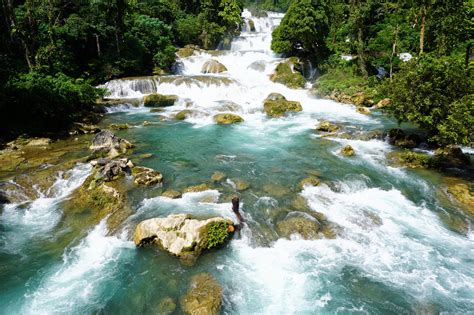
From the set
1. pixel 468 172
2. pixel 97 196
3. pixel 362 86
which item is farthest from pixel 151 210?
pixel 362 86

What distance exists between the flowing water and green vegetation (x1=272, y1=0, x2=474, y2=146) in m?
2.83

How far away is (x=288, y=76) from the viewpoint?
1373 inches

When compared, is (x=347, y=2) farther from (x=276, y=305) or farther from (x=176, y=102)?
(x=276, y=305)

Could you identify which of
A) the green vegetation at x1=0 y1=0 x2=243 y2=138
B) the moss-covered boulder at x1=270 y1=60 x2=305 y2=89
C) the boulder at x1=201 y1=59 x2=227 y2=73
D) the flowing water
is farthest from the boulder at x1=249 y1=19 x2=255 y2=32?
the flowing water

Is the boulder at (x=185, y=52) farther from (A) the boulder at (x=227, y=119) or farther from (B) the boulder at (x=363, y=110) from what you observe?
(B) the boulder at (x=363, y=110)

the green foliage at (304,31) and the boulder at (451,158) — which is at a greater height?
the green foliage at (304,31)

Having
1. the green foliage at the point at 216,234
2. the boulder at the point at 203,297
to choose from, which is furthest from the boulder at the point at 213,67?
the boulder at the point at 203,297

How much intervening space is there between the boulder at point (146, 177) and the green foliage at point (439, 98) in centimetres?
1167

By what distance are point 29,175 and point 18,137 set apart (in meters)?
6.41

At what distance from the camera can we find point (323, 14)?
37375mm

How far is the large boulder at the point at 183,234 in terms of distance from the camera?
9.48 m

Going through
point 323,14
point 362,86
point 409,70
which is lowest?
point 362,86

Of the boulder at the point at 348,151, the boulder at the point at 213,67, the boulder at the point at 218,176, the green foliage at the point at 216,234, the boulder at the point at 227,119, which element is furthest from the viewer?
the boulder at the point at 213,67

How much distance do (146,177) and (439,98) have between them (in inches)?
521
